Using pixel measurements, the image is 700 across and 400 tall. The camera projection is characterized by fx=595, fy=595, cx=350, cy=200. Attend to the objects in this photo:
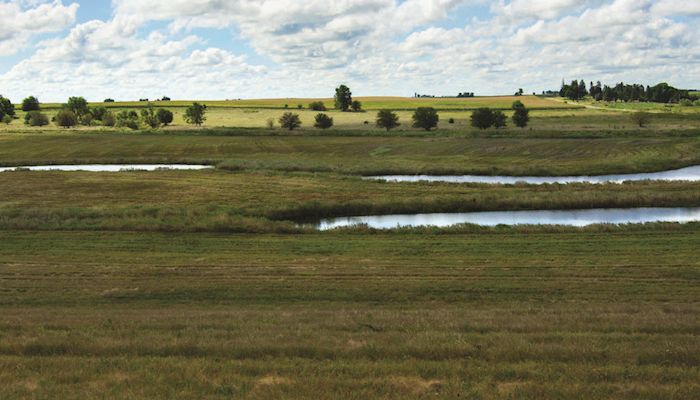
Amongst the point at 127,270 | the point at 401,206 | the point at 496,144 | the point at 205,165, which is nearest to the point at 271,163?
the point at 205,165

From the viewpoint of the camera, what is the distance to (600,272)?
21.6 meters

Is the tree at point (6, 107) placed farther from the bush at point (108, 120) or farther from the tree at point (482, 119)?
the tree at point (482, 119)

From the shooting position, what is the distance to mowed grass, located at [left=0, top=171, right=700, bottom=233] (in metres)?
32.8

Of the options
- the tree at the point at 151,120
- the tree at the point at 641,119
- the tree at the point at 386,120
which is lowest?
the tree at the point at 641,119

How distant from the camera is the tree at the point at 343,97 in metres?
169

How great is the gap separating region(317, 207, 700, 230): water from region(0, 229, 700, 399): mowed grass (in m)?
9.37

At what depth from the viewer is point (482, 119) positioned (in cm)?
10856

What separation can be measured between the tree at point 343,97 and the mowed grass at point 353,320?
144m

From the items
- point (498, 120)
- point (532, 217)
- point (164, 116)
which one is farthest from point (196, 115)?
point (532, 217)

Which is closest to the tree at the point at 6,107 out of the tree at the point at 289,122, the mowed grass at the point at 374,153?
the mowed grass at the point at 374,153

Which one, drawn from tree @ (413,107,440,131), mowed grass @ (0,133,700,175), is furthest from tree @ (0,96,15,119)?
tree @ (413,107,440,131)

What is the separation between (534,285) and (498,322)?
6.21m

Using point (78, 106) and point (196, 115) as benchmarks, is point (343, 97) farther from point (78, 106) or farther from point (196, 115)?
point (78, 106)

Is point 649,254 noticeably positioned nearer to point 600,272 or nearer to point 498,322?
point 600,272
